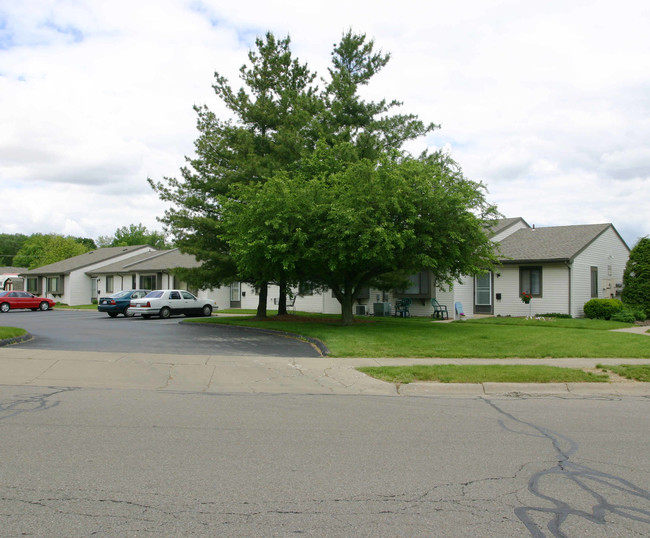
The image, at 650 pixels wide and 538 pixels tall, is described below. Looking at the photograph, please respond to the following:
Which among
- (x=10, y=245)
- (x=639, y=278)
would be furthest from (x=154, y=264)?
(x=10, y=245)

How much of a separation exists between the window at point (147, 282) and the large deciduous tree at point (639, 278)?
1330 inches

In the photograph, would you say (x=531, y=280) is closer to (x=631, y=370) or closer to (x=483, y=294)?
(x=483, y=294)

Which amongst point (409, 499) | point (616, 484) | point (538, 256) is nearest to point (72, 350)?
point (409, 499)

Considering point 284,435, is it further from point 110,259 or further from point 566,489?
point 110,259

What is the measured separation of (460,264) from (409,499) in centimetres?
1490

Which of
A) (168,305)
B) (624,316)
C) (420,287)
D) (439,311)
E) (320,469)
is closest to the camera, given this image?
(320,469)

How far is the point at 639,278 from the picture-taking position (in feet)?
80.9

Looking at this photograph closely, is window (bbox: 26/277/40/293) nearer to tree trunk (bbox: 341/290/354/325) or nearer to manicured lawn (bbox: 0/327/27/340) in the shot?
manicured lawn (bbox: 0/327/27/340)

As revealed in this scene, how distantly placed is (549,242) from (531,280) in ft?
9.09

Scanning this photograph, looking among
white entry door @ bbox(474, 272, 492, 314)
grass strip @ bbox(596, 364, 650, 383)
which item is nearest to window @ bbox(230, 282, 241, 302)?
white entry door @ bbox(474, 272, 492, 314)

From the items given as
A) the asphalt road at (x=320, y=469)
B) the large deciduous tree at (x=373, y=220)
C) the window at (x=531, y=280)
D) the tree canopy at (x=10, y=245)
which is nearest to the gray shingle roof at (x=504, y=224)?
the window at (x=531, y=280)

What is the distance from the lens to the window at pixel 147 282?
45156 millimetres

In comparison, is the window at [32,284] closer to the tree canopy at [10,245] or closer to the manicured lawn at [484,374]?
the manicured lawn at [484,374]

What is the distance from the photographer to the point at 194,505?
4.47 metres
